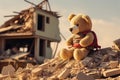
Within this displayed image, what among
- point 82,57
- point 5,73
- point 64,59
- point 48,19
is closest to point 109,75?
point 82,57

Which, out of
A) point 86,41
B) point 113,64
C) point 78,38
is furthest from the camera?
point 78,38

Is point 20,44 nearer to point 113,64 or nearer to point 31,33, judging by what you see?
point 31,33

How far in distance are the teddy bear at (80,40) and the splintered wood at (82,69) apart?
0.16 meters

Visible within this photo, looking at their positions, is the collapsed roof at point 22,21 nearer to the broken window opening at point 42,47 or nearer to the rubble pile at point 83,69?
the broken window opening at point 42,47

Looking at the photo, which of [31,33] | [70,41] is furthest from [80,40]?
[31,33]

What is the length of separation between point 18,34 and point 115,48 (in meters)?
14.9

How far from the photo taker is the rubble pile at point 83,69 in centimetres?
945

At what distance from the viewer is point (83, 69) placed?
10.0 meters

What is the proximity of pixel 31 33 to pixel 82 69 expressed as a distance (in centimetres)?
1507

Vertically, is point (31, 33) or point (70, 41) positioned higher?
point (31, 33)

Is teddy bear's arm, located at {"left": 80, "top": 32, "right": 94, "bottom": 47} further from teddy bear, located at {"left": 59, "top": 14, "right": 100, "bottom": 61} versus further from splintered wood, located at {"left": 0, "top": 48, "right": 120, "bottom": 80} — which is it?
splintered wood, located at {"left": 0, "top": 48, "right": 120, "bottom": 80}

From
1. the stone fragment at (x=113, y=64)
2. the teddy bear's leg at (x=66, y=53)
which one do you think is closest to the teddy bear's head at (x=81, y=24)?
the teddy bear's leg at (x=66, y=53)

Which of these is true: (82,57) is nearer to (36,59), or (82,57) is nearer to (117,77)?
(117,77)

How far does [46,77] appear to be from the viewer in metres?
10.1
